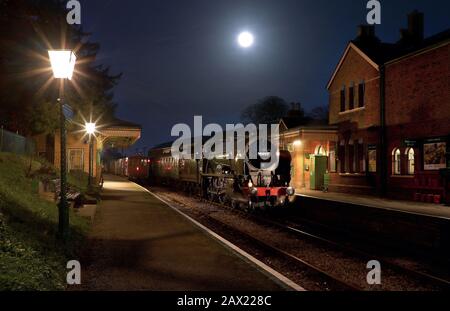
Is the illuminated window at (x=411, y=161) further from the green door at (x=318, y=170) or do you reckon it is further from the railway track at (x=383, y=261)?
the railway track at (x=383, y=261)

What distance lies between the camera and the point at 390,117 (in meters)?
23.3

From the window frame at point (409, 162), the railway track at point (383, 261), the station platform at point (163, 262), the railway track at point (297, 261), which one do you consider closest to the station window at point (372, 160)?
the window frame at point (409, 162)

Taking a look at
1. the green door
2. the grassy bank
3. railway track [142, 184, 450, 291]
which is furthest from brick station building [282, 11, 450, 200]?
the grassy bank

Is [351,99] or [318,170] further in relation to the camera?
[318,170]

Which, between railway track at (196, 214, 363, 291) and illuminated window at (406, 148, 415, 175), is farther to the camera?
illuminated window at (406, 148, 415, 175)

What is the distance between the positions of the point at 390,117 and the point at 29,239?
767 inches

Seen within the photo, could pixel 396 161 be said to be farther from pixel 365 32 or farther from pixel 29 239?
pixel 29 239

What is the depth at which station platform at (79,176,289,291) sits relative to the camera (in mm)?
7203

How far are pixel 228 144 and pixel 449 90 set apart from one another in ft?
31.0

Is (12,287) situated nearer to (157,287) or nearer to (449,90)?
(157,287)

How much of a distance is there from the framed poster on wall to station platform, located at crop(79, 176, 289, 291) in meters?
11.7

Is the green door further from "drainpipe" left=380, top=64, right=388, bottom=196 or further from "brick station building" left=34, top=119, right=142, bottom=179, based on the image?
"brick station building" left=34, top=119, right=142, bottom=179

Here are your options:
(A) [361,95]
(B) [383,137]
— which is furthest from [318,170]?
(B) [383,137]

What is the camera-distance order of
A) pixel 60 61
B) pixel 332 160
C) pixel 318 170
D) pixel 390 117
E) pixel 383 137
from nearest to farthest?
pixel 60 61 → pixel 390 117 → pixel 383 137 → pixel 332 160 → pixel 318 170
